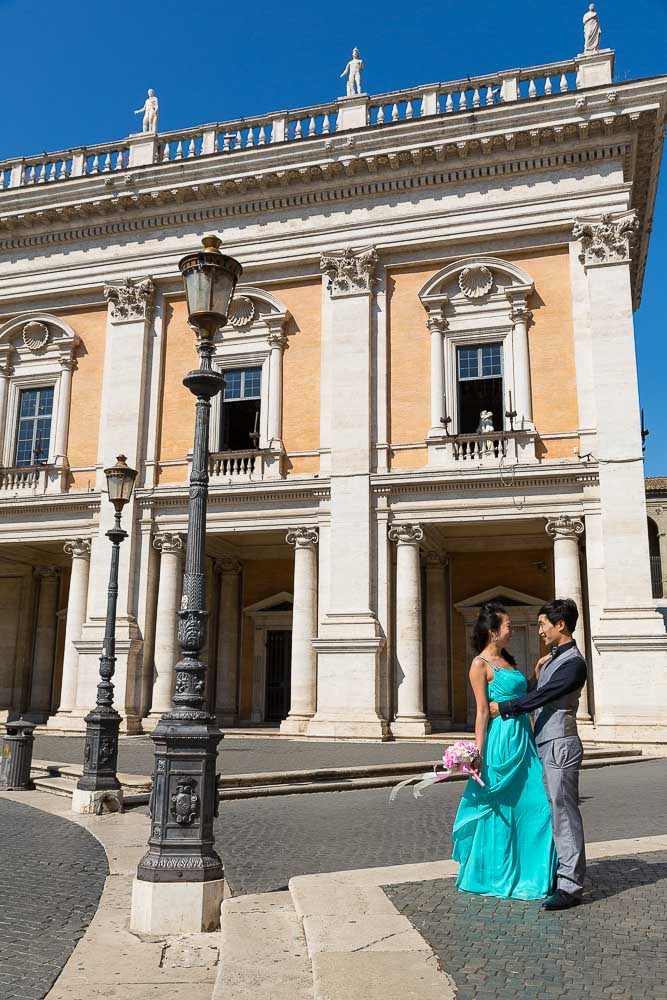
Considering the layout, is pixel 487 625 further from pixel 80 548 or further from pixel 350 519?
pixel 80 548

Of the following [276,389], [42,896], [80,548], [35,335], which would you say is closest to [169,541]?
[80,548]

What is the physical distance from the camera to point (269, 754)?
15.4 metres

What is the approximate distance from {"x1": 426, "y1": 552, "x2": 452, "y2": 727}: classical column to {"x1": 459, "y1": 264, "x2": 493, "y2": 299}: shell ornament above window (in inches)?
245

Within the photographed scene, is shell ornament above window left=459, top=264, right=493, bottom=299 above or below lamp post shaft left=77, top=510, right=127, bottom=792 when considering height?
above

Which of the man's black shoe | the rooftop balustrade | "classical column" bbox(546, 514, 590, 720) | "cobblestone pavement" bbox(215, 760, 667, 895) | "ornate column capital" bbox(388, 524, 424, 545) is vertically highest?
the rooftop balustrade

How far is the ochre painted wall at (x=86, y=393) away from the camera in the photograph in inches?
886

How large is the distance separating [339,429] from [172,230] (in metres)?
7.15

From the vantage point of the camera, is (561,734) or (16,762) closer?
(561,734)

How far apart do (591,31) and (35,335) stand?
50.6 feet

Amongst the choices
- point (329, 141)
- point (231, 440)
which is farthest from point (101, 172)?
point (231, 440)

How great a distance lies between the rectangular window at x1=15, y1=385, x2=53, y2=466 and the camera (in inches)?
911

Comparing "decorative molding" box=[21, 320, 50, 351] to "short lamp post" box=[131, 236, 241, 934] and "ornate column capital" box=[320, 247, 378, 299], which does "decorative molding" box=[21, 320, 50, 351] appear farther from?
"short lamp post" box=[131, 236, 241, 934]

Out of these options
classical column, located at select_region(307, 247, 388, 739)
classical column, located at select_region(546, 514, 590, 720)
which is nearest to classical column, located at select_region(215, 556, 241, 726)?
classical column, located at select_region(307, 247, 388, 739)

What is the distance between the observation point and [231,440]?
21.9 metres
